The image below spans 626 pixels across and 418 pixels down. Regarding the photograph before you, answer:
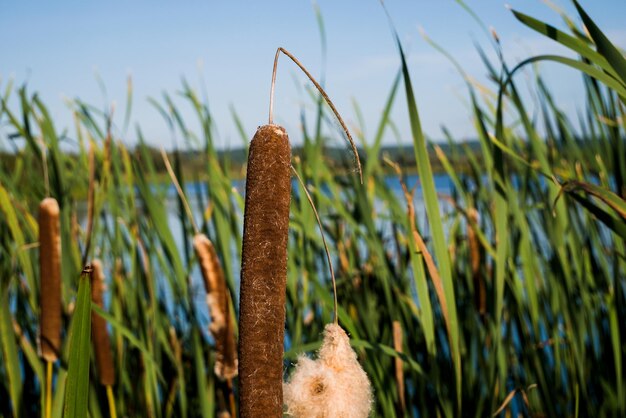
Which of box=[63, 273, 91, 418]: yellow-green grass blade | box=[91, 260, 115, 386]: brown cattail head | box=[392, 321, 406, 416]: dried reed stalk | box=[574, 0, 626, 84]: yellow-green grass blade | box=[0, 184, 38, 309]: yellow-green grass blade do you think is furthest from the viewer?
box=[0, 184, 38, 309]: yellow-green grass blade

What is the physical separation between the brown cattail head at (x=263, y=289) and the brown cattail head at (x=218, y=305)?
2.67 feet

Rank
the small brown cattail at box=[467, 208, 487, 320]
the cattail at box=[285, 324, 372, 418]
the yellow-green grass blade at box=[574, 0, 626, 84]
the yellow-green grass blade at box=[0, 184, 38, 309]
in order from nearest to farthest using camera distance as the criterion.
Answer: the cattail at box=[285, 324, 372, 418]
the yellow-green grass blade at box=[574, 0, 626, 84]
the yellow-green grass blade at box=[0, 184, 38, 309]
the small brown cattail at box=[467, 208, 487, 320]

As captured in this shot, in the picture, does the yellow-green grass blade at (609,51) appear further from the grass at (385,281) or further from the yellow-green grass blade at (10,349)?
the yellow-green grass blade at (10,349)

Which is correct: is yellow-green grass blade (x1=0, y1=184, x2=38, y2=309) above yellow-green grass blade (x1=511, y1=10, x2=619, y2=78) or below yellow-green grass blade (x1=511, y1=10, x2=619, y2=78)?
below

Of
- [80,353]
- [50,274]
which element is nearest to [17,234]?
[50,274]

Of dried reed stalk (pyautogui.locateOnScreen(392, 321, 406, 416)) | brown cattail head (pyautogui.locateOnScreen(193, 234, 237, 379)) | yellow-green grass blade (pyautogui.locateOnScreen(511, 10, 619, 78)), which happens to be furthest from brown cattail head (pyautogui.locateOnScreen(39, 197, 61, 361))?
yellow-green grass blade (pyautogui.locateOnScreen(511, 10, 619, 78))

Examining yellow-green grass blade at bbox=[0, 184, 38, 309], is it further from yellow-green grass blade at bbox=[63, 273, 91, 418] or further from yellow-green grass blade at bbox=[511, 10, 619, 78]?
yellow-green grass blade at bbox=[511, 10, 619, 78]

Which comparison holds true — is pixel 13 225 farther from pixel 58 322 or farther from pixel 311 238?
pixel 311 238

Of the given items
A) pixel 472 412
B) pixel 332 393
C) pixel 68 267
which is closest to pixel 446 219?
pixel 472 412

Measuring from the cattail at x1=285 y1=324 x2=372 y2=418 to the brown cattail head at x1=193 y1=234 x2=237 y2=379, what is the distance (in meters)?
0.65

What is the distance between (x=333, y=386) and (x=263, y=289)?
0.23 metres

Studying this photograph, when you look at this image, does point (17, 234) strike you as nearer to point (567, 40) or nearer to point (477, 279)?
point (477, 279)

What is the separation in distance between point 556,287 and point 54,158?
5.14 ft

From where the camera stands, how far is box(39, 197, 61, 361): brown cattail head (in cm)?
153
